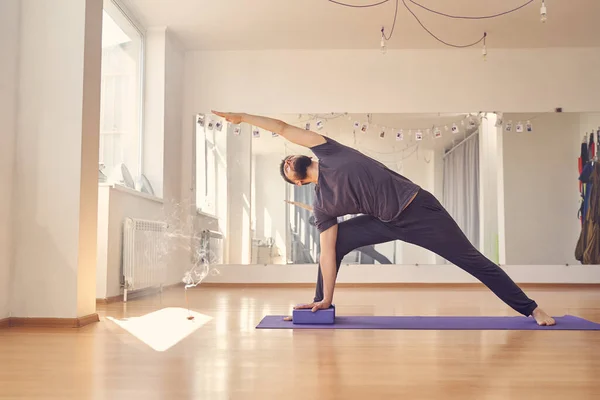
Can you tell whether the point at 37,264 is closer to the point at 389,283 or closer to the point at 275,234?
the point at 275,234

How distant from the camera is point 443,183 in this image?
654cm

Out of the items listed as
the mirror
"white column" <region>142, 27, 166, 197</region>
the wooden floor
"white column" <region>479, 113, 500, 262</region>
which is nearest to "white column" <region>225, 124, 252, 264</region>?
the mirror

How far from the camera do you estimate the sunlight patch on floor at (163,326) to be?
266cm

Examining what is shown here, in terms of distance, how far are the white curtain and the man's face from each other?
3.78 m

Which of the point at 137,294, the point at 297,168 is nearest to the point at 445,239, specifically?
the point at 297,168

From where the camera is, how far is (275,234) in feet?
21.6

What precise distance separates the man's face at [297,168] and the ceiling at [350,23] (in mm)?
2717

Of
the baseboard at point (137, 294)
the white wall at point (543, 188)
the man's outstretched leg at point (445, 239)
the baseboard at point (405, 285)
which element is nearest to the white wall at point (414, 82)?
the white wall at point (543, 188)

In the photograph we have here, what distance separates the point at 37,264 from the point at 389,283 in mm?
4182

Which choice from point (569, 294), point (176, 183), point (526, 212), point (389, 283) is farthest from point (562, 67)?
point (176, 183)

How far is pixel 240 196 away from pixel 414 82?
2292 millimetres

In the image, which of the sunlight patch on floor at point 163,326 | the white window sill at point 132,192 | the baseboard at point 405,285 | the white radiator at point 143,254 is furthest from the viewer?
the baseboard at point 405,285

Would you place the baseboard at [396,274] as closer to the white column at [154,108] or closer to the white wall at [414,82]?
the white column at [154,108]

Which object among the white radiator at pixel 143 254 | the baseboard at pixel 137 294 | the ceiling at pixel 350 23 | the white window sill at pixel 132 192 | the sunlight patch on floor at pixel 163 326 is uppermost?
the ceiling at pixel 350 23
